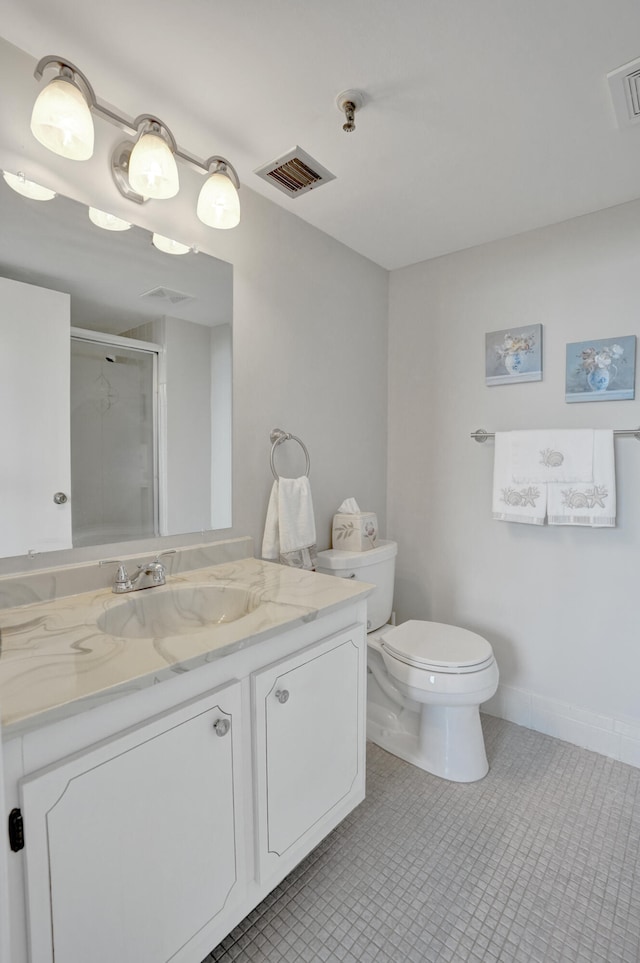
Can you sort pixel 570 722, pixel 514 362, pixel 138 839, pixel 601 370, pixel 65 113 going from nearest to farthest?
pixel 138 839 < pixel 65 113 < pixel 601 370 < pixel 570 722 < pixel 514 362

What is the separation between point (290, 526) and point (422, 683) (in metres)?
0.75

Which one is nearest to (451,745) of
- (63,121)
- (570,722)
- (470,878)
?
(470,878)

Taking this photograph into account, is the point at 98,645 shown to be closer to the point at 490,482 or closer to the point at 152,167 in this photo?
the point at 152,167

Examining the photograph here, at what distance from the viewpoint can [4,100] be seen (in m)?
1.13

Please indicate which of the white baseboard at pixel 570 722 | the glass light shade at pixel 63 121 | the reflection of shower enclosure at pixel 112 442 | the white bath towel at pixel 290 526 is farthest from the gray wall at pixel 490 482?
the glass light shade at pixel 63 121

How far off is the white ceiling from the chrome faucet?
1.34 metres

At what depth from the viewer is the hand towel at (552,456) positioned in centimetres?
187

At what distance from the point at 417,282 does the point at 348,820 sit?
2384 millimetres

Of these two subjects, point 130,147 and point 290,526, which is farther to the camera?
point 290,526

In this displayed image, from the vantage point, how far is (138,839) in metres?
0.85

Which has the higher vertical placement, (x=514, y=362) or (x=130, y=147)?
(x=130, y=147)

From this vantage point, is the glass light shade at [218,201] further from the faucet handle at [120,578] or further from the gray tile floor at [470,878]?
the gray tile floor at [470,878]

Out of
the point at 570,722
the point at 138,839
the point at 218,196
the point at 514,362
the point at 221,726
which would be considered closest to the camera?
the point at 138,839

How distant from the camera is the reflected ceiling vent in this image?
1472 mm
